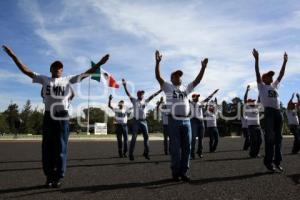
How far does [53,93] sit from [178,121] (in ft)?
7.94

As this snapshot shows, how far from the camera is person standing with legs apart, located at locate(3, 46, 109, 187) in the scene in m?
7.47

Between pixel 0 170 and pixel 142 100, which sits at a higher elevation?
pixel 142 100

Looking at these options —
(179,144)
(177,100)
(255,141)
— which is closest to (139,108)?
(255,141)

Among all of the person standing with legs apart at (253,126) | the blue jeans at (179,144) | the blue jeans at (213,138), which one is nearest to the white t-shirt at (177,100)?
the blue jeans at (179,144)

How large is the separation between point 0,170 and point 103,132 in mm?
46615

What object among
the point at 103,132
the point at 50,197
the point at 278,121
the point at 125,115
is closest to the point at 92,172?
the point at 50,197

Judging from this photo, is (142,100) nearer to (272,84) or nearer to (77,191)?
(272,84)

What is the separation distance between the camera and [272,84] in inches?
377

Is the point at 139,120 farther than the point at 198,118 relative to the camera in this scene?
No

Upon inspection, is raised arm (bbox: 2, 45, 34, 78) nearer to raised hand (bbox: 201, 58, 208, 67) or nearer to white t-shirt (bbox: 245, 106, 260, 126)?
raised hand (bbox: 201, 58, 208, 67)

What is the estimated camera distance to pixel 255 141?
46.0 feet

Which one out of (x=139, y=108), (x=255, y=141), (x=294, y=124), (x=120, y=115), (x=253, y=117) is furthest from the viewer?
(x=294, y=124)

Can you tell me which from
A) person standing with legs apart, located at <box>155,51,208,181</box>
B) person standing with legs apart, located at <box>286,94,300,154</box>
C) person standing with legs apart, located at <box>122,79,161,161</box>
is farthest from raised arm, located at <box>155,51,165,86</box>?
person standing with legs apart, located at <box>286,94,300,154</box>

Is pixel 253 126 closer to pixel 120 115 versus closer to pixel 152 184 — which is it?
pixel 120 115
